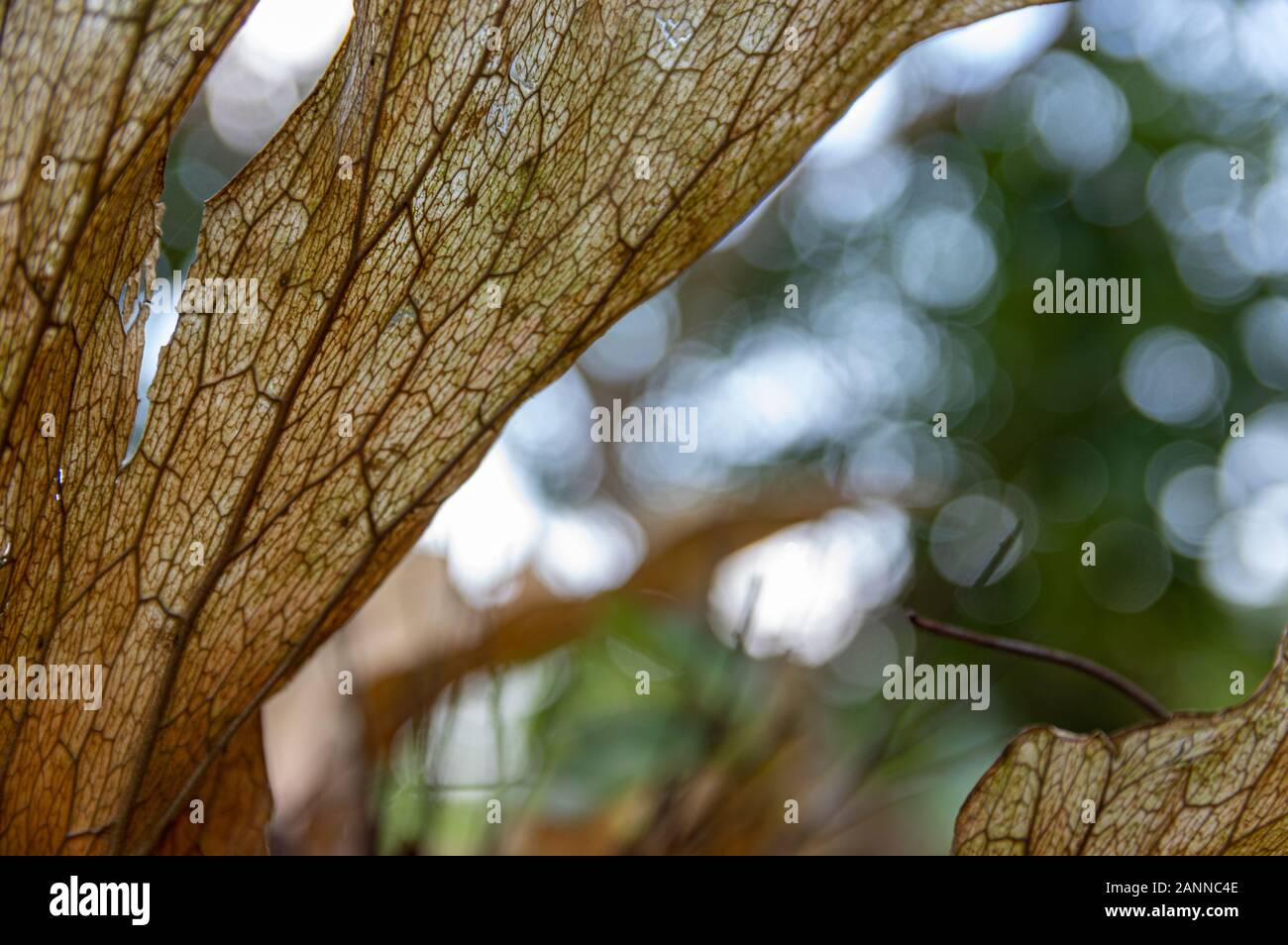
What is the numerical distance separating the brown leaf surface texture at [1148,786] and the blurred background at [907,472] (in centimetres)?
26

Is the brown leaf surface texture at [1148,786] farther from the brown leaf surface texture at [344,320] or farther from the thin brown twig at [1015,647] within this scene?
the brown leaf surface texture at [344,320]

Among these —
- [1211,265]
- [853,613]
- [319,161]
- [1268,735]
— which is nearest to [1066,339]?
[1211,265]

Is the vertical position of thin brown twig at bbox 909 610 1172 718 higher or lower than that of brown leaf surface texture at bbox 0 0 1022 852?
lower

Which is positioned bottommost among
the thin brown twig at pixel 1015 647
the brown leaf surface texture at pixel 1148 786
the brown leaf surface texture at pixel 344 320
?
the brown leaf surface texture at pixel 1148 786

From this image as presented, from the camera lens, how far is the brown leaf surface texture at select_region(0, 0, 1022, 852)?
20 cm

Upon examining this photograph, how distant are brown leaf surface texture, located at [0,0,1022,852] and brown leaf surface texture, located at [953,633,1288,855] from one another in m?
0.16

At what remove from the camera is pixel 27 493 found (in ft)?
0.66

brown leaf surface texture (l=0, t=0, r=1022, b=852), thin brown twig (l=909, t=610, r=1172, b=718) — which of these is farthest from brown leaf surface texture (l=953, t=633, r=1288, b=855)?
brown leaf surface texture (l=0, t=0, r=1022, b=852)

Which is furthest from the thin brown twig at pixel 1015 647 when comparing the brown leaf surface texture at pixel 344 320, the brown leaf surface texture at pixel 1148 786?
the brown leaf surface texture at pixel 344 320

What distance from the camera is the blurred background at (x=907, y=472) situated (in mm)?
567

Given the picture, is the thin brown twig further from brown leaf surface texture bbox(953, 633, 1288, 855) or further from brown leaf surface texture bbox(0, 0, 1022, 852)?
brown leaf surface texture bbox(0, 0, 1022, 852)
